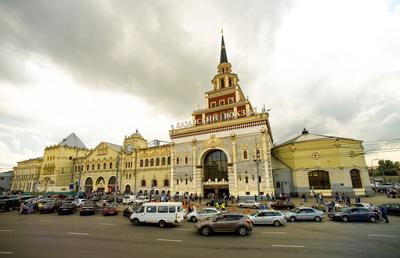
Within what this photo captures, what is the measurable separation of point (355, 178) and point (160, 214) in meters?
37.9

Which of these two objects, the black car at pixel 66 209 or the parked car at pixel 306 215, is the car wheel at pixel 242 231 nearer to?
the parked car at pixel 306 215

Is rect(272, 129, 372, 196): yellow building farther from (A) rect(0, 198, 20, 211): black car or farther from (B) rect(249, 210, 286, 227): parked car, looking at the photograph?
(A) rect(0, 198, 20, 211): black car

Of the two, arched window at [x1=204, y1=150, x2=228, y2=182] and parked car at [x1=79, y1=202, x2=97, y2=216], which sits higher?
Answer: arched window at [x1=204, y1=150, x2=228, y2=182]

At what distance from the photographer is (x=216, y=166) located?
138 ft

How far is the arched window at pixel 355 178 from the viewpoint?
37.0m

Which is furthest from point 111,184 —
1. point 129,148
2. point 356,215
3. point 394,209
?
point 394,209

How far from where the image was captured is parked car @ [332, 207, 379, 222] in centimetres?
1766

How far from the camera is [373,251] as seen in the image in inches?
384

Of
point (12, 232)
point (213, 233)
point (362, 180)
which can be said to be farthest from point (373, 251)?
point (362, 180)

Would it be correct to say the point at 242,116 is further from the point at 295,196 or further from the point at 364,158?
the point at 364,158

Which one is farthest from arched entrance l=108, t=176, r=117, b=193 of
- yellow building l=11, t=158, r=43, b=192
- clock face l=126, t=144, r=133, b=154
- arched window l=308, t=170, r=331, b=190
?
arched window l=308, t=170, r=331, b=190

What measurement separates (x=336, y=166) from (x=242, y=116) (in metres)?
19.4

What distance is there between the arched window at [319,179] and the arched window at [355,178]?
4175 mm

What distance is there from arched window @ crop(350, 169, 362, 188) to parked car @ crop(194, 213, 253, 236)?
34050 millimetres
